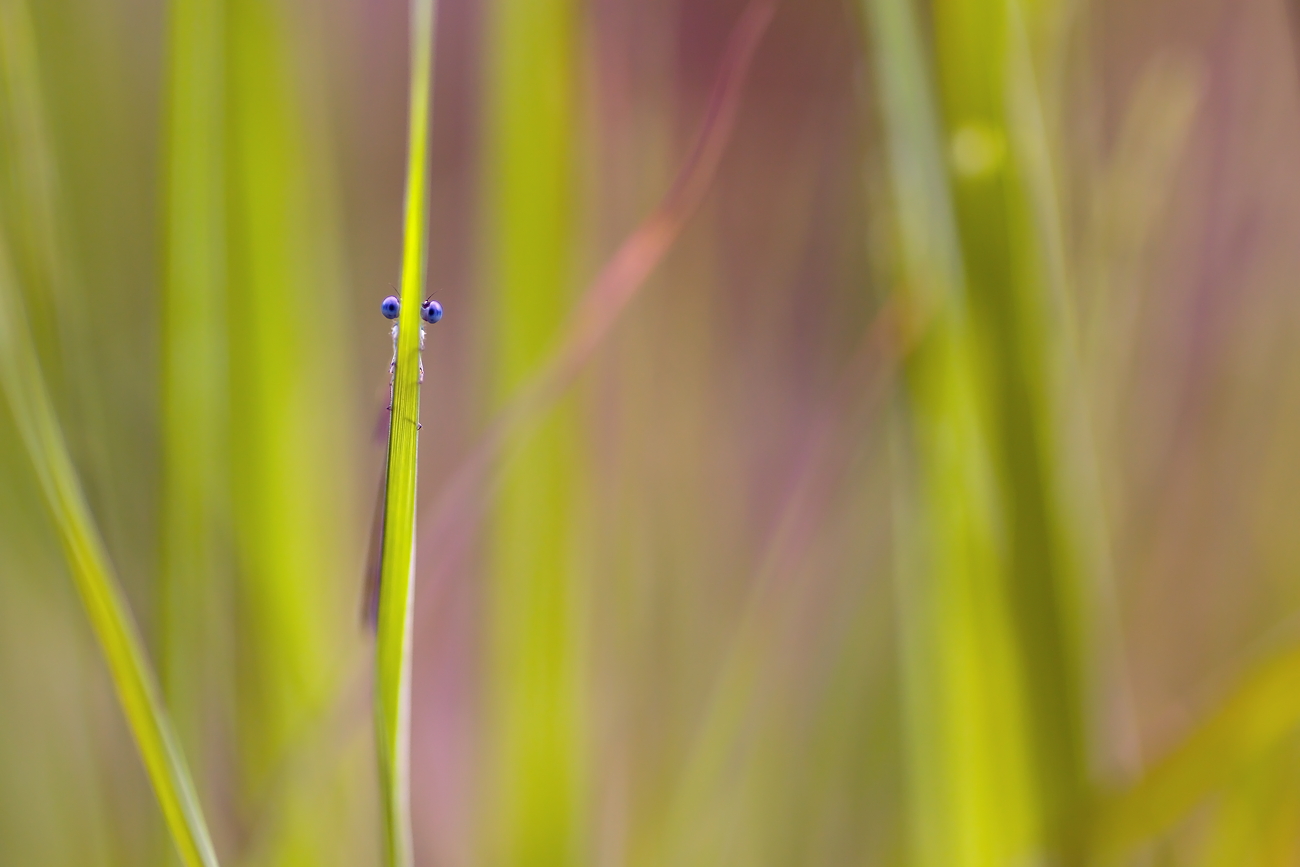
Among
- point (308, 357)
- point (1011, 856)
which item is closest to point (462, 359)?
point (308, 357)

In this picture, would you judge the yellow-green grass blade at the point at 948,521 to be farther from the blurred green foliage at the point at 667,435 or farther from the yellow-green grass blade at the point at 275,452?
the yellow-green grass blade at the point at 275,452

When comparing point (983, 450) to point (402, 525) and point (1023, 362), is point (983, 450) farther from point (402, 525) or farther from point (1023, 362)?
point (402, 525)

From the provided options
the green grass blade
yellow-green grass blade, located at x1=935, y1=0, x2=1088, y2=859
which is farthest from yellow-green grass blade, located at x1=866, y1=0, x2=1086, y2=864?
the green grass blade

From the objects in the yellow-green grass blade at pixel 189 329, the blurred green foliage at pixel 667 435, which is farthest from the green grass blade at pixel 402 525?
the yellow-green grass blade at pixel 189 329

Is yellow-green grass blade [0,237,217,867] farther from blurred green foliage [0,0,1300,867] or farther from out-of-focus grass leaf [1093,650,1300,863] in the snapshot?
out-of-focus grass leaf [1093,650,1300,863]

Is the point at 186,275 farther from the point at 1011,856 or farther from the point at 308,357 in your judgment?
the point at 1011,856

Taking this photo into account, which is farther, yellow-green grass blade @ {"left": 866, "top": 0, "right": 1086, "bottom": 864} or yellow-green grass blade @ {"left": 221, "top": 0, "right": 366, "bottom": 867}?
yellow-green grass blade @ {"left": 221, "top": 0, "right": 366, "bottom": 867}
